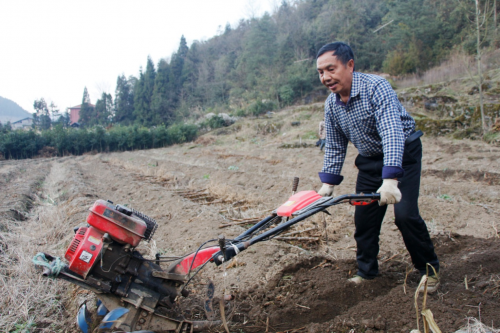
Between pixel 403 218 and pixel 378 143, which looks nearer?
pixel 403 218

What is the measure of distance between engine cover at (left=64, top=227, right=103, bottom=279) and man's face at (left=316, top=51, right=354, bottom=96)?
1917 mm

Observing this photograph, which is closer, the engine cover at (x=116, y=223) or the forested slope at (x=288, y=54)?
the engine cover at (x=116, y=223)

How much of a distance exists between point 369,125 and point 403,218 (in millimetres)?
724

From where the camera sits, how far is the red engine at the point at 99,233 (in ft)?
6.79

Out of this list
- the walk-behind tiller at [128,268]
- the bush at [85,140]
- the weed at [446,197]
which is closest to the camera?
the walk-behind tiller at [128,268]

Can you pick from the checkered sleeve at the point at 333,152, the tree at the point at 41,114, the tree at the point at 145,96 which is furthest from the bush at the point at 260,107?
the tree at the point at 41,114

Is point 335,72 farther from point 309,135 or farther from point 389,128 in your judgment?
point 309,135

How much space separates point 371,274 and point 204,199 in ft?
14.1

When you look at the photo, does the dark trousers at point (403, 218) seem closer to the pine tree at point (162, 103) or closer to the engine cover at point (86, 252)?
the engine cover at point (86, 252)

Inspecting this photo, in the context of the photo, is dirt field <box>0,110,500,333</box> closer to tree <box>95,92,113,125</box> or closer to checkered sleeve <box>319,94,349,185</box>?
checkered sleeve <box>319,94,349,185</box>

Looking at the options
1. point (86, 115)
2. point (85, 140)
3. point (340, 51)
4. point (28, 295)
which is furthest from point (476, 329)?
point (86, 115)

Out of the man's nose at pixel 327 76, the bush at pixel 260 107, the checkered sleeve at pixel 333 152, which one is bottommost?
the checkered sleeve at pixel 333 152

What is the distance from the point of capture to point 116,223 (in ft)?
6.95

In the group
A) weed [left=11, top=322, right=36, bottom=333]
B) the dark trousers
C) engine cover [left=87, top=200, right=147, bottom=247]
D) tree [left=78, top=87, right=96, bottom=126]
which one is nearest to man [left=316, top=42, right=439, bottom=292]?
the dark trousers
